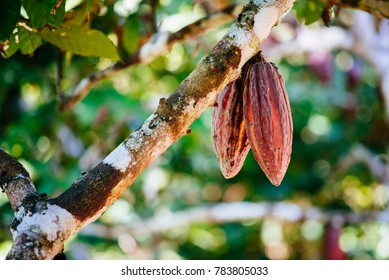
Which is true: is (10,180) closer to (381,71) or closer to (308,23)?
(308,23)

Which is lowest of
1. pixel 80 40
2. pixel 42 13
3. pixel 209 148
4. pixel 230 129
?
pixel 209 148

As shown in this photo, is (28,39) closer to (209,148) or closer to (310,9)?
(310,9)

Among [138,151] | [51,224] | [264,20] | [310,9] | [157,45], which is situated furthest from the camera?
[157,45]

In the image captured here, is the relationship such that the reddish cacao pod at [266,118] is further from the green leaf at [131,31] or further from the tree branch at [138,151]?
the green leaf at [131,31]

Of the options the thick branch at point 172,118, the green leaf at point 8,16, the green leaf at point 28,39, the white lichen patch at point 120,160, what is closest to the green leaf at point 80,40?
the green leaf at point 28,39

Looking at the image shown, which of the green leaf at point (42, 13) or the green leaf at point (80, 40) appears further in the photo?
the green leaf at point (80, 40)

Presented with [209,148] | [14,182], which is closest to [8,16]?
[14,182]

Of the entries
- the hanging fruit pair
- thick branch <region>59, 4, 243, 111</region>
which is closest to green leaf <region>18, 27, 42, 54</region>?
the hanging fruit pair
